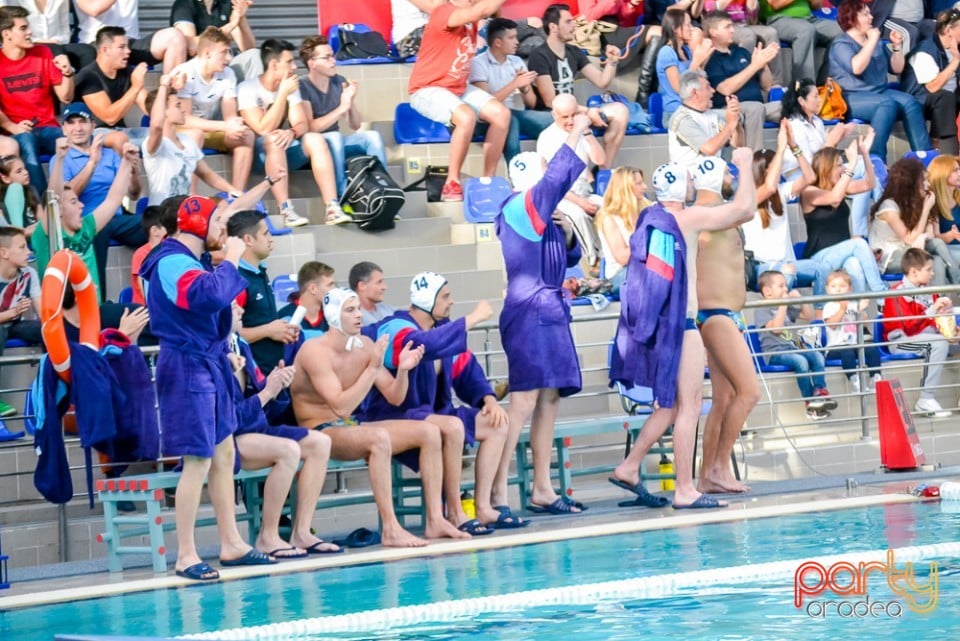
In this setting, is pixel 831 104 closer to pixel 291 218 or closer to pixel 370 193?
pixel 370 193

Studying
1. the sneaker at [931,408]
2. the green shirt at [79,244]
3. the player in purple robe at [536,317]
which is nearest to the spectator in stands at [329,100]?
the green shirt at [79,244]

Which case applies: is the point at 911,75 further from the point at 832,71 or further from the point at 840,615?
the point at 840,615

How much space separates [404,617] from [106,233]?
502cm

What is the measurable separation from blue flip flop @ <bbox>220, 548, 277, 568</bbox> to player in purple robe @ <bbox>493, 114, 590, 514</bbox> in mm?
1579

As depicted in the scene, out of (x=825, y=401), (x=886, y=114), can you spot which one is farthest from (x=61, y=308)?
(x=886, y=114)

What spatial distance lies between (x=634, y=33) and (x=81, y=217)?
665cm

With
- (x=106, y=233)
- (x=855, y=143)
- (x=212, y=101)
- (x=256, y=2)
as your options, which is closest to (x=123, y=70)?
(x=212, y=101)

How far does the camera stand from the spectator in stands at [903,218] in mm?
13109

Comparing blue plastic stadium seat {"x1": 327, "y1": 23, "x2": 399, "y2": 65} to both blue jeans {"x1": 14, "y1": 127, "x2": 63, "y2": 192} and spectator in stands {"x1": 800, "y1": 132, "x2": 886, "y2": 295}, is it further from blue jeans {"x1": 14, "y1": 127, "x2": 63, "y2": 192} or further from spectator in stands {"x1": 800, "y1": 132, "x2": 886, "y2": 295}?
spectator in stands {"x1": 800, "y1": 132, "x2": 886, "y2": 295}

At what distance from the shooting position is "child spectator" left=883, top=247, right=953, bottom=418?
470 inches

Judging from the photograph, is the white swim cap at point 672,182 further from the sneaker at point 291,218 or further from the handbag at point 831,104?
the handbag at point 831,104

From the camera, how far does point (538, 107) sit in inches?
536

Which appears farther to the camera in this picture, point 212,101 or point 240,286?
point 212,101

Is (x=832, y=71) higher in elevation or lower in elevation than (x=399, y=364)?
higher
